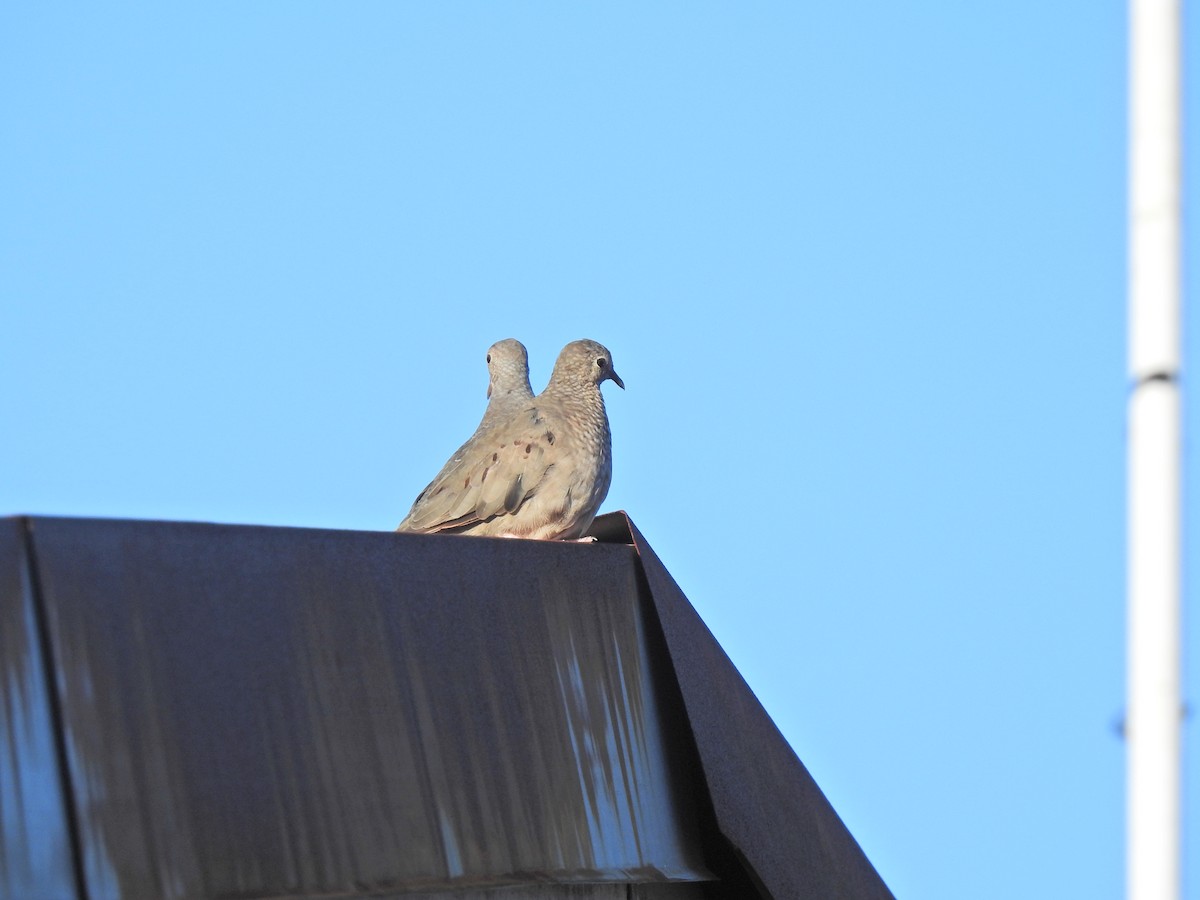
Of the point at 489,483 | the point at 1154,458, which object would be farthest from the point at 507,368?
the point at 1154,458

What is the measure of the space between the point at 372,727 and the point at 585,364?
512cm

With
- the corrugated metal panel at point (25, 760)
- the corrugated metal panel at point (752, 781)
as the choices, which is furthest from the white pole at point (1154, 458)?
the corrugated metal panel at point (752, 781)

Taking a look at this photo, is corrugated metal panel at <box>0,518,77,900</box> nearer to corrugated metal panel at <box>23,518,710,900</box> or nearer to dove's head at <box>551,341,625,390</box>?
corrugated metal panel at <box>23,518,710,900</box>

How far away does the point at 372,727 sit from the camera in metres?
5.38

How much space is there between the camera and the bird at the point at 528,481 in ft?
30.0

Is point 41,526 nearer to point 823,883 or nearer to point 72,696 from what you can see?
point 72,696

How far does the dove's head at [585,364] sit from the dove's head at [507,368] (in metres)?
0.60

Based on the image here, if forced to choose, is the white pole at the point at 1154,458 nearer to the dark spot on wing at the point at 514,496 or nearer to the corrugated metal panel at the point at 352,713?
the corrugated metal panel at the point at 352,713

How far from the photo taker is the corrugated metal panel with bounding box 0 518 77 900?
4.37m

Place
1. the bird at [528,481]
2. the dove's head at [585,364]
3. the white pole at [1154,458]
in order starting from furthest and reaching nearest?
the dove's head at [585,364]
the bird at [528,481]
the white pole at [1154,458]

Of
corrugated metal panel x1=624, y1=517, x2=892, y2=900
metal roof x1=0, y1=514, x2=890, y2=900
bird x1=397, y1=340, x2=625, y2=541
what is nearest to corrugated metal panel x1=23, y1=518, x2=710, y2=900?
metal roof x1=0, y1=514, x2=890, y2=900

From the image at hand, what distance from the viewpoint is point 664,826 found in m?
6.43

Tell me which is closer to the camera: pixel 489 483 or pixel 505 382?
pixel 489 483

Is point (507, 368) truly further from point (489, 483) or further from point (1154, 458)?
point (1154, 458)
